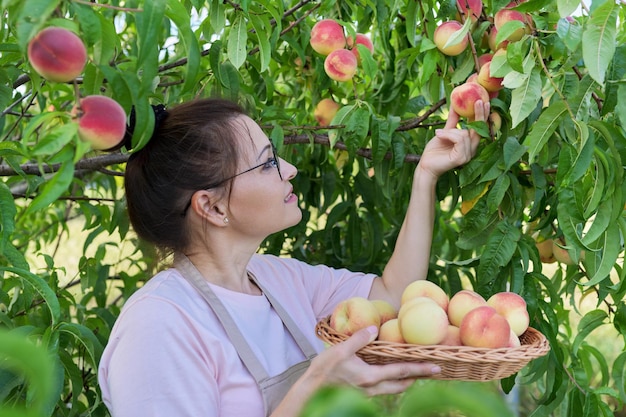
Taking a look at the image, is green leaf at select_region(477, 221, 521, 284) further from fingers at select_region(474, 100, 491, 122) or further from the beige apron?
the beige apron

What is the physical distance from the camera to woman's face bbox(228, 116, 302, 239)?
1.34m

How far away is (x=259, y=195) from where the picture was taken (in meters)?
Answer: 1.34

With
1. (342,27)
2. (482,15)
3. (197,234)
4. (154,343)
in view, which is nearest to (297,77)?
(342,27)

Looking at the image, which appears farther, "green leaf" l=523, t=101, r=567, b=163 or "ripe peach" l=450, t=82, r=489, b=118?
"ripe peach" l=450, t=82, r=489, b=118

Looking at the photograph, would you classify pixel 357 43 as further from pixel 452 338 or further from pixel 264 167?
pixel 452 338

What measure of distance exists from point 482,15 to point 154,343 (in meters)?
0.86

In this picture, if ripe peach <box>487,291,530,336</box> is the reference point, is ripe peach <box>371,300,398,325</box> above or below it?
below

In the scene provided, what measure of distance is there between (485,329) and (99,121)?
576 millimetres

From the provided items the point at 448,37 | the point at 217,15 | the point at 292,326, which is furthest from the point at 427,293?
the point at 217,15

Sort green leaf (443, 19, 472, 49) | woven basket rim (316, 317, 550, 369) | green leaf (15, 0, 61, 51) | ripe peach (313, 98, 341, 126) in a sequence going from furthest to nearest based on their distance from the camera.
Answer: ripe peach (313, 98, 341, 126)
green leaf (443, 19, 472, 49)
woven basket rim (316, 317, 550, 369)
green leaf (15, 0, 61, 51)

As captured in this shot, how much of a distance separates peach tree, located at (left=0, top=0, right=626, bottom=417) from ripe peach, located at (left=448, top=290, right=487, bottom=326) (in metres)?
0.17

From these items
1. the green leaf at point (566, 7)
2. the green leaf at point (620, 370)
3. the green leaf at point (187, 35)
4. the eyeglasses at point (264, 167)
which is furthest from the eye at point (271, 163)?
the green leaf at point (620, 370)

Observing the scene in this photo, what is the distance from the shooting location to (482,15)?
151 cm

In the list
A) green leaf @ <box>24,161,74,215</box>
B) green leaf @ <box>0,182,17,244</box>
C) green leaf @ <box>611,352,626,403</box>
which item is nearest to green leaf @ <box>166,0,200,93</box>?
green leaf @ <box>24,161,74,215</box>
